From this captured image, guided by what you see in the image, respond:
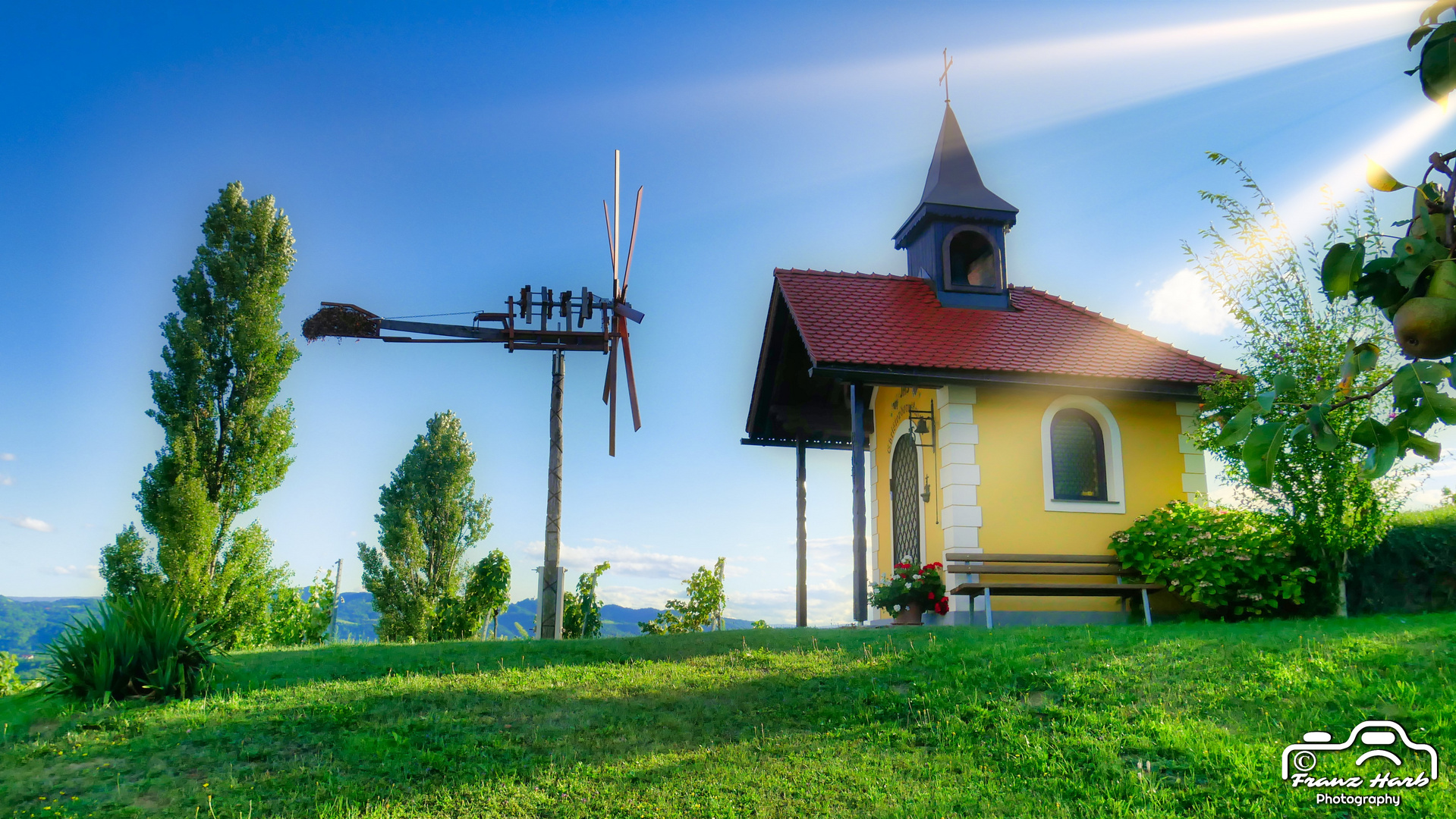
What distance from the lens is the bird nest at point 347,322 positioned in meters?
16.6

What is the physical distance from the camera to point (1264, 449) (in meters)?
1.69

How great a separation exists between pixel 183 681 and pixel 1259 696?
9.43 metres

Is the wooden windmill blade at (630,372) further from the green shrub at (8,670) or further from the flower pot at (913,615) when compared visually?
the green shrub at (8,670)

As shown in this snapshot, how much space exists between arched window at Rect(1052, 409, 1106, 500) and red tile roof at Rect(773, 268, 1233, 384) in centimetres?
94

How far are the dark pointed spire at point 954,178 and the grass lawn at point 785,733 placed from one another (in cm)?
909

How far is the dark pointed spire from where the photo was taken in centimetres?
1608

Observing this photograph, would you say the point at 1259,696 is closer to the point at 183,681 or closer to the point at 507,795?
the point at 507,795

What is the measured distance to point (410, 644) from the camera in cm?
1147

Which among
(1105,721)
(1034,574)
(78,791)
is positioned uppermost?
(1034,574)

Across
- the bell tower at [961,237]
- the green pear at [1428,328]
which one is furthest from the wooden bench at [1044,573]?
the green pear at [1428,328]

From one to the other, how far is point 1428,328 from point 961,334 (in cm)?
1317

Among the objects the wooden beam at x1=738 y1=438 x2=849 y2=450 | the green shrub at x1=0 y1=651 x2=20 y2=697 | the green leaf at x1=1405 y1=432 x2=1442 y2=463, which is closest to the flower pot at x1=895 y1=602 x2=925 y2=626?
the wooden beam at x1=738 y1=438 x2=849 y2=450

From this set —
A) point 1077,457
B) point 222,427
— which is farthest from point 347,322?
point 1077,457

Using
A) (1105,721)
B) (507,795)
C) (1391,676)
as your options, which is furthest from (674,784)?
(1391,676)
